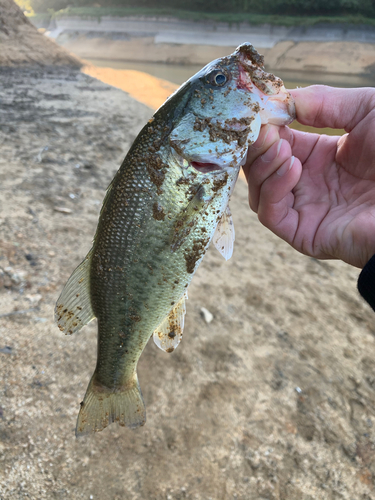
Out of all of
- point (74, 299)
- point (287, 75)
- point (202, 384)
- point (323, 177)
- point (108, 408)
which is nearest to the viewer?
point (74, 299)

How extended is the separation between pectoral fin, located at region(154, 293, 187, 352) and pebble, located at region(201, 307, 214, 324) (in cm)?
219

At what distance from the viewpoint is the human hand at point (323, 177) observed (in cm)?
190

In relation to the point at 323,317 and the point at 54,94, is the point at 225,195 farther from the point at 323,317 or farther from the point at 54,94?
the point at 54,94

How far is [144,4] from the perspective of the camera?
44.8 m

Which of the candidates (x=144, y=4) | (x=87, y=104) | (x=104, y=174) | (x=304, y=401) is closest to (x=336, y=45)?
(x=144, y=4)

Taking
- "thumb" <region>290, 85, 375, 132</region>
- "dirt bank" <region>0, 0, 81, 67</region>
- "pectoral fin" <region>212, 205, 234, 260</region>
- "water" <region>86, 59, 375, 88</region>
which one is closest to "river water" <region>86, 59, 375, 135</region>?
"water" <region>86, 59, 375, 88</region>

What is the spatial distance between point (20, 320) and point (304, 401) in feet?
9.82

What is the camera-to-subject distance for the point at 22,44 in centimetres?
1927

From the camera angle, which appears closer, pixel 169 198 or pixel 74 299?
pixel 169 198

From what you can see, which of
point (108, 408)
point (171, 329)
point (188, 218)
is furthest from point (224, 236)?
point (108, 408)

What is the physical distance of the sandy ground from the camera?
255 centimetres

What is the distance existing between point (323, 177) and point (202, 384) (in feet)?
7.51

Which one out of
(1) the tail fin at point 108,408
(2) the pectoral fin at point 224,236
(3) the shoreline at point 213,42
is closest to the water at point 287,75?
(3) the shoreline at point 213,42

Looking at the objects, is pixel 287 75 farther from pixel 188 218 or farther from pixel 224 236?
pixel 188 218
